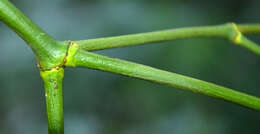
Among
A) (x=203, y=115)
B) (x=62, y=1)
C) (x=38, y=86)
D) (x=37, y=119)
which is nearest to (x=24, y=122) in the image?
(x=37, y=119)

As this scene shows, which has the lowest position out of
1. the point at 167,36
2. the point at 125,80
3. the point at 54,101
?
the point at 54,101

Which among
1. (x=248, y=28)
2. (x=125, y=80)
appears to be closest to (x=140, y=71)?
(x=248, y=28)

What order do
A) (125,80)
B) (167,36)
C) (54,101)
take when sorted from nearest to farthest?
(54,101)
(167,36)
(125,80)

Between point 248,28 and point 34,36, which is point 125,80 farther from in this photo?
point 34,36

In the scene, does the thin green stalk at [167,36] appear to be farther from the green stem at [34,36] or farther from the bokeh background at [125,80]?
the bokeh background at [125,80]

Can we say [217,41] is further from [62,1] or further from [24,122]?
[24,122]

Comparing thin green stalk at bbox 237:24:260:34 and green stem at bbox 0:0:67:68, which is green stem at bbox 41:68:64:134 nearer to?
green stem at bbox 0:0:67:68

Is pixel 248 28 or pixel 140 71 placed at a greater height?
pixel 248 28
